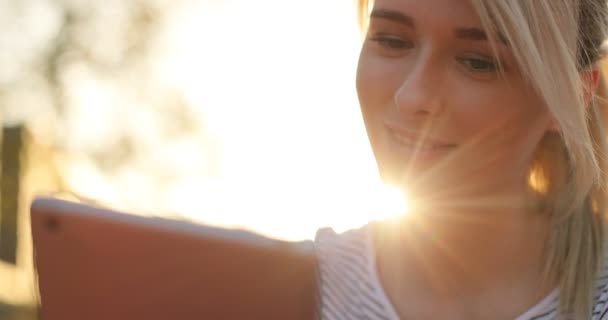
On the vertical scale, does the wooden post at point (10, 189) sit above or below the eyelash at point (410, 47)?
below

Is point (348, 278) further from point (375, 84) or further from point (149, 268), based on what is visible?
point (149, 268)

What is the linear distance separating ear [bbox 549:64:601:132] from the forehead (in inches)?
10.3

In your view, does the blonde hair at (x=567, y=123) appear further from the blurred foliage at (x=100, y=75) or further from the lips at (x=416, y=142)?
the blurred foliage at (x=100, y=75)

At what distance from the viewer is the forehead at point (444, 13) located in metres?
1.34

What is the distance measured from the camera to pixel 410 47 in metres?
1.40

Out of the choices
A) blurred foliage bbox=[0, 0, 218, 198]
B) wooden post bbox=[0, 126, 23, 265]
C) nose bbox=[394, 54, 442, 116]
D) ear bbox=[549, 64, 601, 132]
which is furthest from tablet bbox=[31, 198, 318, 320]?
blurred foliage bbox=[0, 0, 218, 198]

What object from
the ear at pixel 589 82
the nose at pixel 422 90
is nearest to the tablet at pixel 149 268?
the nose at pixel 422 90

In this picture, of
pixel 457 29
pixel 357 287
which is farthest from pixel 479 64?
pixel 357 287

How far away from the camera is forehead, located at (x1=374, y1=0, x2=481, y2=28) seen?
4.40 ft

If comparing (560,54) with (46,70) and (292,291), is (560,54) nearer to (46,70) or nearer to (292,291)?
(292,291)

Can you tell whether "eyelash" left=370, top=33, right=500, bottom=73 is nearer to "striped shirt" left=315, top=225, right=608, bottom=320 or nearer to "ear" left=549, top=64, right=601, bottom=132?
"ear" left=549, top=64, right=601, bottom=132

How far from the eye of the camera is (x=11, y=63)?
20.2ft

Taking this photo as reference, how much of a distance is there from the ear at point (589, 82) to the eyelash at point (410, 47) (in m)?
0.20

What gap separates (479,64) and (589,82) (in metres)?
0.27
